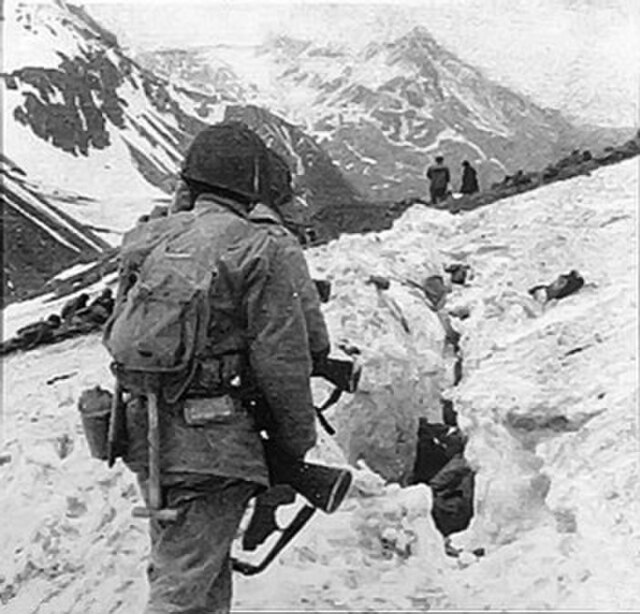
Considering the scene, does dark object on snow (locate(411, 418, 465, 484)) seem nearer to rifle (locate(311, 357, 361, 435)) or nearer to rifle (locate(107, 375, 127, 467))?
rifle (locate(311, 357, 361, 435))

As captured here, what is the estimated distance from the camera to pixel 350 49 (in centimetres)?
211

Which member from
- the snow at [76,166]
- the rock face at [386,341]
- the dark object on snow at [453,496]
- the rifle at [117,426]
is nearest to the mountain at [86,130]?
the snow at [76,166]

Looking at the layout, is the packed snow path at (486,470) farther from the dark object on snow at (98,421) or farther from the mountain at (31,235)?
the dark object on snow at (98,421)

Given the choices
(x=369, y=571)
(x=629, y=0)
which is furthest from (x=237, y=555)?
(x=629, y=0)

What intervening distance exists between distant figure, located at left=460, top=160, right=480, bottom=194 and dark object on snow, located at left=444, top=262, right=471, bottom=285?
0.11 m

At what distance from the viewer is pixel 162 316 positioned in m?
1.48

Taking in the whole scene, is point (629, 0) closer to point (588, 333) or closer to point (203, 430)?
point (588, 333)


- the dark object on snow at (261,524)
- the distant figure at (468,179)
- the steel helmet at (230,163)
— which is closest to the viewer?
the steel helmet at (230,163)

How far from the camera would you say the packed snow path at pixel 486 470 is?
75.5 inches

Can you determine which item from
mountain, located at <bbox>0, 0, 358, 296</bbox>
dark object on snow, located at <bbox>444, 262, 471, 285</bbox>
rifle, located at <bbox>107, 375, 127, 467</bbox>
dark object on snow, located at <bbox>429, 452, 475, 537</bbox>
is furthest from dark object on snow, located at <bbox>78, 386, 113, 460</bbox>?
dark object on snow, located at <bbox>444, 262, 471, 285</bbox>

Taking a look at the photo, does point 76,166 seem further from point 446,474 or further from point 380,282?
point 446,474

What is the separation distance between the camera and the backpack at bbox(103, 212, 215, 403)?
1479 millimetres

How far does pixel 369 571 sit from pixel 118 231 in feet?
1.93

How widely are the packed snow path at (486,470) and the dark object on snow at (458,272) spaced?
0.01 m
